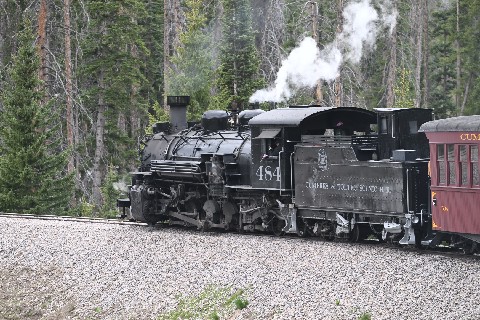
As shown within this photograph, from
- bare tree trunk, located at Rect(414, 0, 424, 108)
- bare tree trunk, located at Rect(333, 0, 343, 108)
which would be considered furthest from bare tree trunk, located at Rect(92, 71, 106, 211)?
bare tree trunk, located at Rect(414, 0, 424, 108)

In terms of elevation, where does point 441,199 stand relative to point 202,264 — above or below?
above

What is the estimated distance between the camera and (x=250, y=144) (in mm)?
21297

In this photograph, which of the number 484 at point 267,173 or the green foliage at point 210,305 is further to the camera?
the number 484 at point 267,173

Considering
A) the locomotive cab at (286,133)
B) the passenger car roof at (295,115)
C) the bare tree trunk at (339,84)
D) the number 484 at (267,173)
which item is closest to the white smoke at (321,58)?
the bare tree trunk at (339,84)

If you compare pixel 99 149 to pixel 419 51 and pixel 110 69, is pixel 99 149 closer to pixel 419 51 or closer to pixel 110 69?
pixel 110 69

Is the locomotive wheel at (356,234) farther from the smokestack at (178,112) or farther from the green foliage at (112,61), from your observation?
the green foliage at (112,61)

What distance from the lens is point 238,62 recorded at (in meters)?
33.2

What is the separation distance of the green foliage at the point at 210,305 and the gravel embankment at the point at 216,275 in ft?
0.59

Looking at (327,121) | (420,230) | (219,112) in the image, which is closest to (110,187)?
(219,112)

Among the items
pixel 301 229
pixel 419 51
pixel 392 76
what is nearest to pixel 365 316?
pixel 301 229

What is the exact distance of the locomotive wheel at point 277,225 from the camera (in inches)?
810

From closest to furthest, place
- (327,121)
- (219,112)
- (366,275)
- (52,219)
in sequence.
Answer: (366,275)
(327,121)
(219,112)
(52,219)

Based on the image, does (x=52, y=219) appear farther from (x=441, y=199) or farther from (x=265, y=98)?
(x=441, y=199)

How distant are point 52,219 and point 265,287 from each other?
36.1 feet
